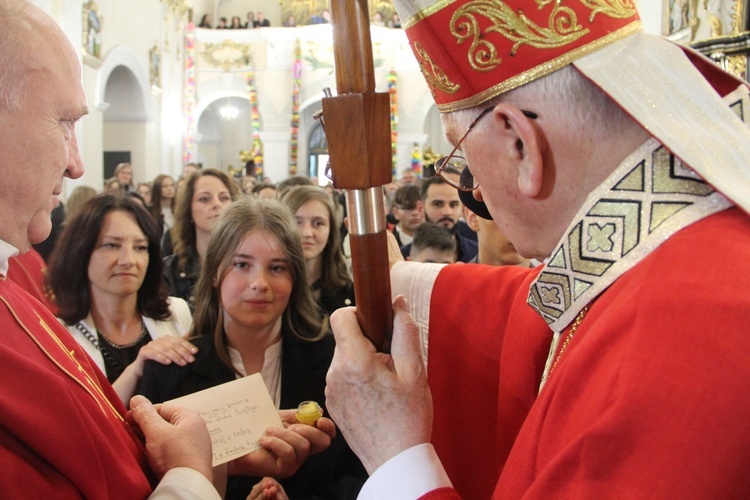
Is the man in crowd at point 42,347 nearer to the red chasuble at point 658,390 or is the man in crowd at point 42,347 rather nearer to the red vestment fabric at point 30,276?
the red chasuble at point 658,390

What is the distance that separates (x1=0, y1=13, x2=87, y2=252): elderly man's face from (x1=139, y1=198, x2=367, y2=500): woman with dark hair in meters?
0.97

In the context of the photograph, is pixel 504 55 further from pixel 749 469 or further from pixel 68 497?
pixel 68 497

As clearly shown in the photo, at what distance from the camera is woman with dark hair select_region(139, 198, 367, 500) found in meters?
1.97

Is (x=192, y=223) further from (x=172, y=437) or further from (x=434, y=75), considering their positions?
(x=434, y=75)

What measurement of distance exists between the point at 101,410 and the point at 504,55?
0.93m

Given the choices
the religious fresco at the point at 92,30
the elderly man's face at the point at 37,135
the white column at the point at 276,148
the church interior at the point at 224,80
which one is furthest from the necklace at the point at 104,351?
the white column at the point at 276,148

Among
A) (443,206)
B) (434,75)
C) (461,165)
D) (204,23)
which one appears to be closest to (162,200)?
(443,206)

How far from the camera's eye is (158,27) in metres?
14.3

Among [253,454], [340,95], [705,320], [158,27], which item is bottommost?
[253,454]

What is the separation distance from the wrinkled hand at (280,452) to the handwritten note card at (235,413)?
1.1 inches

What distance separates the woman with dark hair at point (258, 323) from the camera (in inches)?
77.7

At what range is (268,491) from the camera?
166cm

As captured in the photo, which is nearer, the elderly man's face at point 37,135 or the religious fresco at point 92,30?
the elderly man's face at point 37,135

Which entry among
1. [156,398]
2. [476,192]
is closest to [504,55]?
[476,192]
